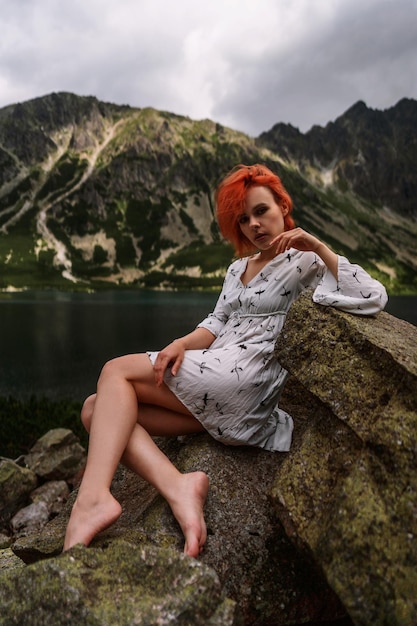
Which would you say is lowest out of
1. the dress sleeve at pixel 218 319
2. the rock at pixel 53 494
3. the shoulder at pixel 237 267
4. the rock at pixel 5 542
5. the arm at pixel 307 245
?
the rock at pixel 53 494

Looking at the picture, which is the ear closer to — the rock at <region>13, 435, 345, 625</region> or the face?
the face

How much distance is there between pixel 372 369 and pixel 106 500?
2522mm

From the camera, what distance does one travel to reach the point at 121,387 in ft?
14.0

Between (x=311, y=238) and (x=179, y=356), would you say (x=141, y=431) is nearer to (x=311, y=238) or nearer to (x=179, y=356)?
(x=179, y=356)

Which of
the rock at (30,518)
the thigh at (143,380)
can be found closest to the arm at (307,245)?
the thigh at (143,380)

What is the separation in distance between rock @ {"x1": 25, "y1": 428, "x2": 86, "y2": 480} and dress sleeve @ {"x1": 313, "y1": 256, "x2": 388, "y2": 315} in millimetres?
10590

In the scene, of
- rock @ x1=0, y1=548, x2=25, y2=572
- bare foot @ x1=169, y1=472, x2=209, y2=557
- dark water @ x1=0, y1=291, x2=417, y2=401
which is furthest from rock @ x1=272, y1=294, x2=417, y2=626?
dark water @ x1=0, y1=291, x2=417, y2=401

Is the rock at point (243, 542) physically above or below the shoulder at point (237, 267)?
below

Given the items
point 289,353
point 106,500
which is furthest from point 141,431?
point 289,353

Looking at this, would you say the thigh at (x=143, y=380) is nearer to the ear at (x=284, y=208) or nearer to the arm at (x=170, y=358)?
the arm at (x=170, y=358)

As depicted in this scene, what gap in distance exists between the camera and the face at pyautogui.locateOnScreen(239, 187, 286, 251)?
16.5ft

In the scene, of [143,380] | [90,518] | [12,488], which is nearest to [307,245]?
[143,380]

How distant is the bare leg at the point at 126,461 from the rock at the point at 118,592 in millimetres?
753

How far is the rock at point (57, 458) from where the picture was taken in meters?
12.3
